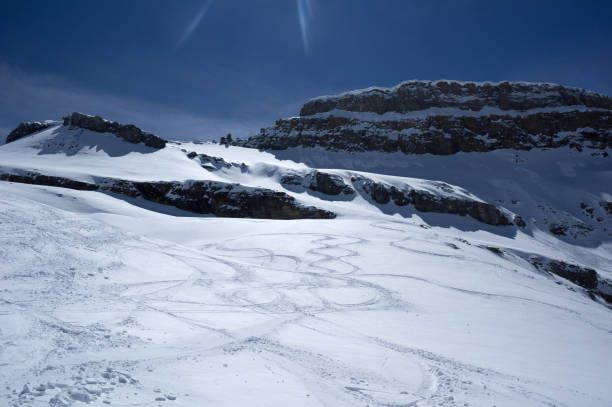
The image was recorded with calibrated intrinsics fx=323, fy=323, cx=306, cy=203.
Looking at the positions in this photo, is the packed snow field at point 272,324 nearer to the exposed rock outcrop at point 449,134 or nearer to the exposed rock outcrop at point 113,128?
the exposed rock outcrop at point 113,128

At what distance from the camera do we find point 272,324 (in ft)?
27.0

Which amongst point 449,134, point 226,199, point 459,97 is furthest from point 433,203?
point 459,97

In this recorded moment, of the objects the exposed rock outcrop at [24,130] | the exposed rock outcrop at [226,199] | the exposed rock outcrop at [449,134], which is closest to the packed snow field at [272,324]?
the exposed rock outcrop at [226,199]

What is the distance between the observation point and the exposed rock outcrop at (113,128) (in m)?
50.0

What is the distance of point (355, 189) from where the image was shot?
48.6 m

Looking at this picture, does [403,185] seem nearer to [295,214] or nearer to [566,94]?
[295,214]

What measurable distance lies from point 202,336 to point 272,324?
75.3 inches

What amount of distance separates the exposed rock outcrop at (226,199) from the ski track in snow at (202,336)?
68.4 ft

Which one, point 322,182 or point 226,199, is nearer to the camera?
point 226,199

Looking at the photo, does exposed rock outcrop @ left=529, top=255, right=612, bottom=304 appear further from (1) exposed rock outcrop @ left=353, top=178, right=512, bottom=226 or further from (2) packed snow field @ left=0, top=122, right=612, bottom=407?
(2) packed snow field @ left=0, top=122, right=612, bottom=407

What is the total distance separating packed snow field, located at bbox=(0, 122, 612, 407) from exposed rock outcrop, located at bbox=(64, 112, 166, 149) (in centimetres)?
3110

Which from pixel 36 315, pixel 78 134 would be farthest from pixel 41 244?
pixel 78 134

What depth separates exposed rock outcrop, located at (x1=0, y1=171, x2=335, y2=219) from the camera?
35.9 m

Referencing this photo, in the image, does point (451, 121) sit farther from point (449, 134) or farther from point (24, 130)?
point (24, 130)
